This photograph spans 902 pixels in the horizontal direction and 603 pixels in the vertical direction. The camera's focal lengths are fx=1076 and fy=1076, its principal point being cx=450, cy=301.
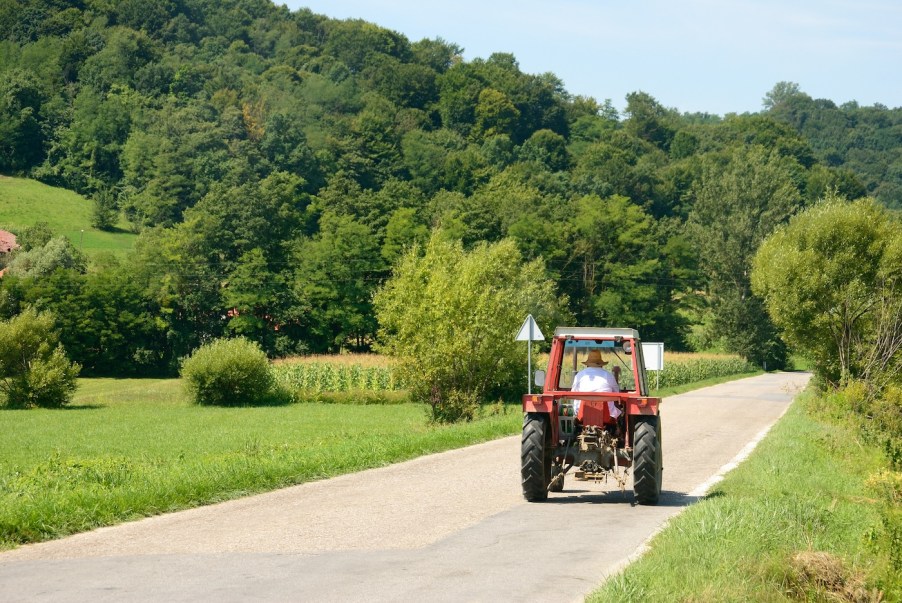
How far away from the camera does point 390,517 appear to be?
11.8 meters

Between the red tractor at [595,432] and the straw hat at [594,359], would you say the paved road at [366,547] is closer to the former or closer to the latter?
the red tractor at [595,432]

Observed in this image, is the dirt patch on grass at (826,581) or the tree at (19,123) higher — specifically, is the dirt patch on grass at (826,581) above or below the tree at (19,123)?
below

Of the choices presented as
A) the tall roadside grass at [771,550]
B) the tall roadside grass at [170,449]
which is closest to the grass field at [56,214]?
the tall roadside grass at [170,449]

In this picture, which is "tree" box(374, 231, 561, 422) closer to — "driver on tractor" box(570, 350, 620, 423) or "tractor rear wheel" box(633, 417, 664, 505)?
"driver on tractor" box(570, 350, 620, 423)

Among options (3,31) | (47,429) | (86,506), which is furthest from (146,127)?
(86,506)

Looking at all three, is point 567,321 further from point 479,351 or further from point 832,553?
point 832,553

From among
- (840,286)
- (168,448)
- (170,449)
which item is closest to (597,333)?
(170,449)

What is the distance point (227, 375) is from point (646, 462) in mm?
43644

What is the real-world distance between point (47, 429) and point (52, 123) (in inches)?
4510

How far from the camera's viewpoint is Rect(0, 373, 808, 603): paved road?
26.8 feet

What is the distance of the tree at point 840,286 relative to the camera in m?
37.3

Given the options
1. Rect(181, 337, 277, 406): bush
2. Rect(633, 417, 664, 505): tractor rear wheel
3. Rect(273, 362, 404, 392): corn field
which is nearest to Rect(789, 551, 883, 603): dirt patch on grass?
Rect(633, 417, 664, 505): tractor rear wheel

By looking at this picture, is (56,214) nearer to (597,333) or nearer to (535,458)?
(597,333)

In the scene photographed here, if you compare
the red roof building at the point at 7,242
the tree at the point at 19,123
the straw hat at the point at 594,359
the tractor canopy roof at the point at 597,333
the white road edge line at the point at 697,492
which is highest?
the tree at the point at 19,123
